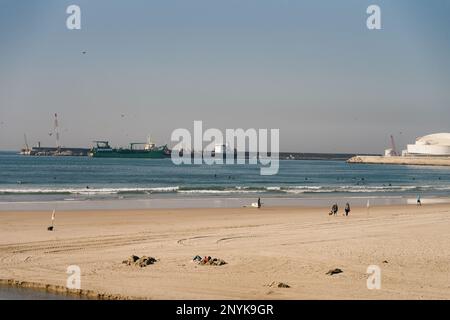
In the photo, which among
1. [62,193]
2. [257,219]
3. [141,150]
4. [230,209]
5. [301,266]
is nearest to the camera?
[301,266]

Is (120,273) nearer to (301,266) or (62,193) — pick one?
(301,266)

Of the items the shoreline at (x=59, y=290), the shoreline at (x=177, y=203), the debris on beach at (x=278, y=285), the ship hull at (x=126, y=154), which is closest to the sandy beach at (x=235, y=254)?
the shoreline at (x=59, y=290)

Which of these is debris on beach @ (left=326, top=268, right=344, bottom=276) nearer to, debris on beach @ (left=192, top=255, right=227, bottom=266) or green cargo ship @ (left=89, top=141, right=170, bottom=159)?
debris on beach @ (left=192, top=255, right=227, bottom=266)

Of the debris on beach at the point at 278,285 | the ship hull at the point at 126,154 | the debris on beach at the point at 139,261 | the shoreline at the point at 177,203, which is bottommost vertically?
the ship hull at the point at 126,154

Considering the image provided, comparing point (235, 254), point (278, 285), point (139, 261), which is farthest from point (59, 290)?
point (235, 254)

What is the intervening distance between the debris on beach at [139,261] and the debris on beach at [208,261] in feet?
4.07

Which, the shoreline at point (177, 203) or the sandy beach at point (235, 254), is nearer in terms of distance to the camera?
the sandy beach at point (235, 254)

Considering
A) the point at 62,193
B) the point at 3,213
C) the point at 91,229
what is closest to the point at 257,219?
the point at 91,229

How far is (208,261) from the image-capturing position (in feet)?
62.7

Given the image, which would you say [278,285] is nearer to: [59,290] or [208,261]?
[208,261]

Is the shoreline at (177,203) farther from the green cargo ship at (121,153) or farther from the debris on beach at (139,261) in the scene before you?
the green cargo ship at (121,153)

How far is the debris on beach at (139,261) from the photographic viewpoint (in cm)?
1878
